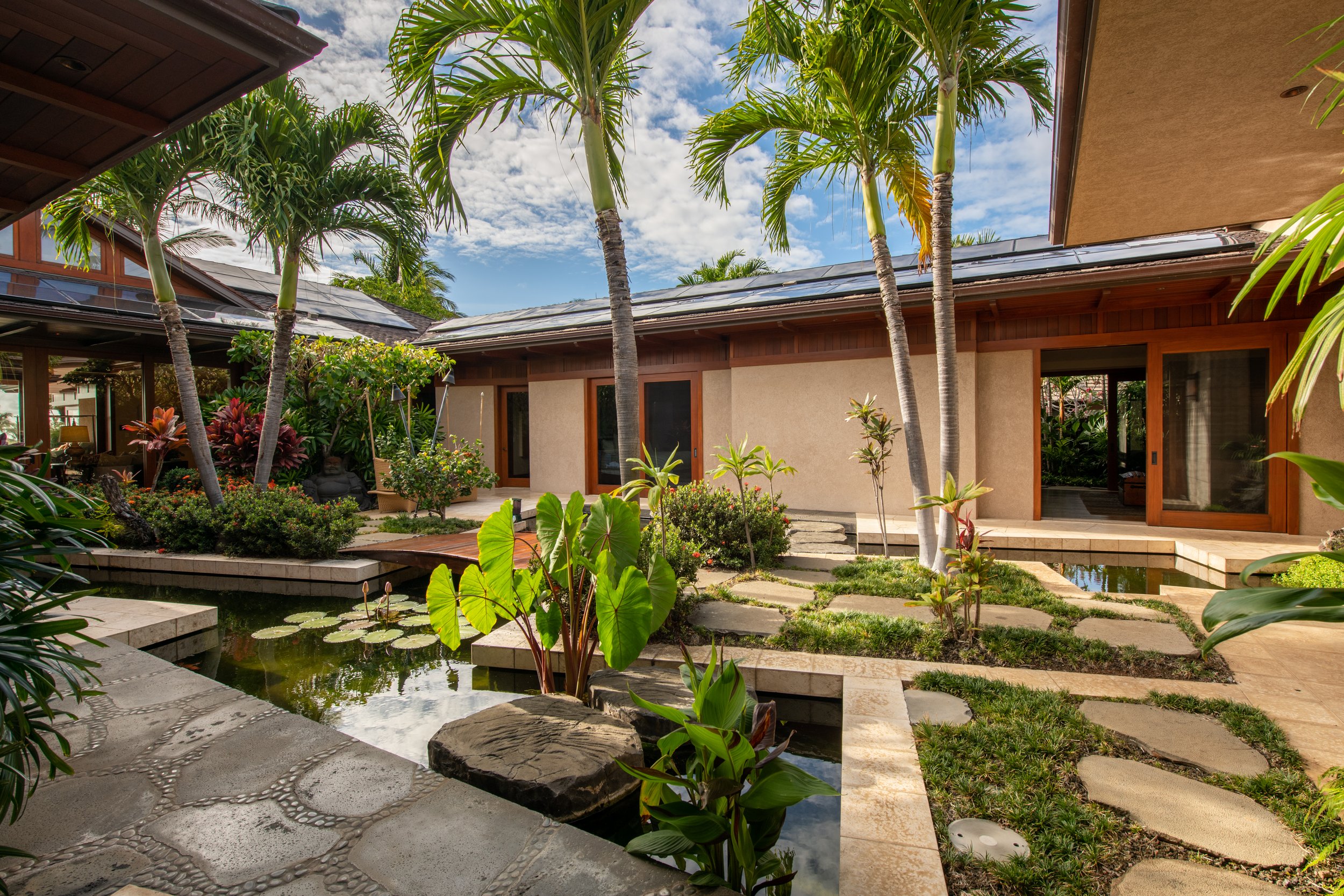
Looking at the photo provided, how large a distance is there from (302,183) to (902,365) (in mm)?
6434

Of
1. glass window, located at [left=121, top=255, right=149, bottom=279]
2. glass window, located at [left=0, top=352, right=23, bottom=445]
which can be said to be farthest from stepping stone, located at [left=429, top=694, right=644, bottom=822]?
glass window, located at [left=121, top=255, right=149, bottom=279]

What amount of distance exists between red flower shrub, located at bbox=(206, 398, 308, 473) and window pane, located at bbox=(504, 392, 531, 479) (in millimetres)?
3825

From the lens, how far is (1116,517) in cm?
852

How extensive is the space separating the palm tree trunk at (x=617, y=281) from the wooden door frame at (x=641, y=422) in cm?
504

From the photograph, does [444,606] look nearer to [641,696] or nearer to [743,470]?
[641,696]

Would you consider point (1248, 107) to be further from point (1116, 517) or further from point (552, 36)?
point (1116, 517)

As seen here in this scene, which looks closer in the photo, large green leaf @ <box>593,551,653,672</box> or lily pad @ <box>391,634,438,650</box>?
large green leaf @ <box>593,551,653,672</box>

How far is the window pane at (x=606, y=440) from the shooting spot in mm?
10742

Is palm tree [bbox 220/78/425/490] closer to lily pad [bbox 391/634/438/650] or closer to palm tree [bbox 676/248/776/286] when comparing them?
lily pad [bbox 391/634/438/650]

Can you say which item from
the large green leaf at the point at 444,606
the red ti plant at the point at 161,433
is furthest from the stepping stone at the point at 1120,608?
the red ti plant at the point at 161,433

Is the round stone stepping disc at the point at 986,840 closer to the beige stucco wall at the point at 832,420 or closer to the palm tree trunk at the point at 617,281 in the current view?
the palm tree trunk at the point at 617,281

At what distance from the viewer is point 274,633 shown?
15.3 feet

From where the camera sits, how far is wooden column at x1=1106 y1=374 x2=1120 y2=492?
11703 mm

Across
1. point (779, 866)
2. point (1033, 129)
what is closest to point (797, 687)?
point (779, 866)
